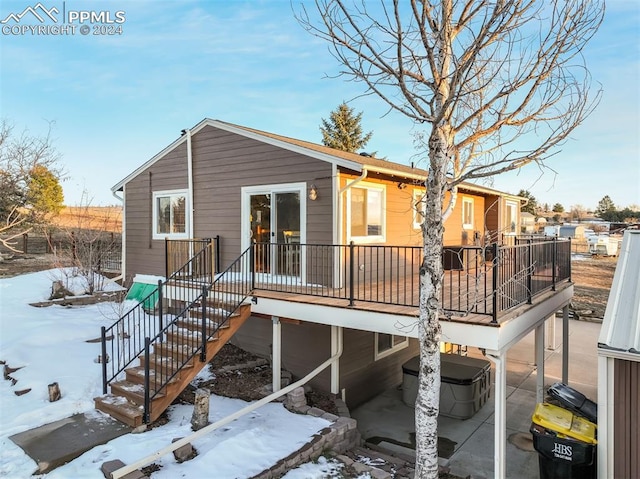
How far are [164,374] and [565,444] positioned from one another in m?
5.36

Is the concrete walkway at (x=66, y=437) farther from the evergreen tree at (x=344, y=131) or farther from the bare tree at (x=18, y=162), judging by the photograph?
the evergreen tree at (x=344, y=131)

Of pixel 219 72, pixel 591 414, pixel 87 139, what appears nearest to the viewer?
pixel 591 414

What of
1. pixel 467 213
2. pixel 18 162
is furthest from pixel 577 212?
pixel 18 162

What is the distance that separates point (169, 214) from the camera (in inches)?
406

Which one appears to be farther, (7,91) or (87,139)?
(87,139)

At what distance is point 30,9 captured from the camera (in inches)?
318

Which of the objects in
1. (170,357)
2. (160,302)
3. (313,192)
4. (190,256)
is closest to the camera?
(170,357)

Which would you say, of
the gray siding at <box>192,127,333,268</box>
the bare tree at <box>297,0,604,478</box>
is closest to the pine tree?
the gray siding at <box>192,127,333,268</box>

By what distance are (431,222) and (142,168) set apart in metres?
9.17

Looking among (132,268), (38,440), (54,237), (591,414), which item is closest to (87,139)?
(54,237)

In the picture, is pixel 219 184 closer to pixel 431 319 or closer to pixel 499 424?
pixel 431 319

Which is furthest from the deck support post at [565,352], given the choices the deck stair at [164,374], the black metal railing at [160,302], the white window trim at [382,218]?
the black metal railing at [160,302]

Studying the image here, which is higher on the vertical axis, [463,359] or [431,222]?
[431,222]

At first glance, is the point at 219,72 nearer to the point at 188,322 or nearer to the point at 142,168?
the point at 142,168
